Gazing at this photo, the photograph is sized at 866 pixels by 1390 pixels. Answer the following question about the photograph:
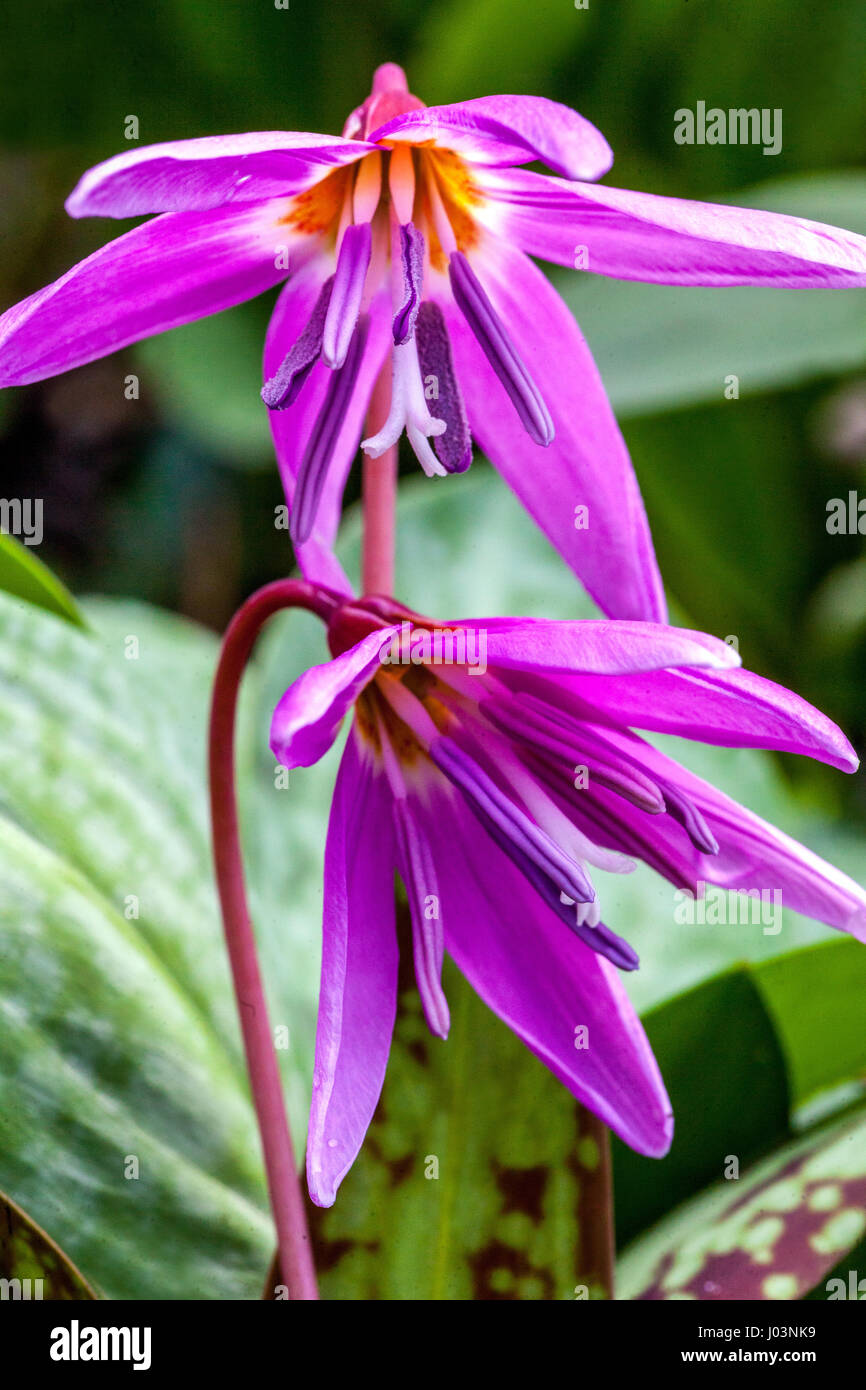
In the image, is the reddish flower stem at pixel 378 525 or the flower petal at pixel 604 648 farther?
the reddish flower stem at pixel 378 525

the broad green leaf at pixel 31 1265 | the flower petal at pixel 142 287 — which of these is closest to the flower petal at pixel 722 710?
the flower petal at pixel 142 287

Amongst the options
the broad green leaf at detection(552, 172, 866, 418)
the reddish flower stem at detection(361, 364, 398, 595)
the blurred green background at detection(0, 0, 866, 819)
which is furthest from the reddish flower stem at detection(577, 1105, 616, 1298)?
the blurred green background at detection(0, 0, 866, 819)

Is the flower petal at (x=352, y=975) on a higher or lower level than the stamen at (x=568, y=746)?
lower

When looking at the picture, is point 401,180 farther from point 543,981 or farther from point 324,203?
point 543,981

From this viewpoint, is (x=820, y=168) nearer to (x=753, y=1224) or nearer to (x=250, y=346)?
(x=250, y=346)

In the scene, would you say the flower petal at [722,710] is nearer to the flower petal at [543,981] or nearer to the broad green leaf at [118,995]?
the flower petal at [543,981]

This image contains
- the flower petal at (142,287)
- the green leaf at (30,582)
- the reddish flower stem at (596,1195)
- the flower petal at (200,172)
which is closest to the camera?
the flower petal at (200,172)
